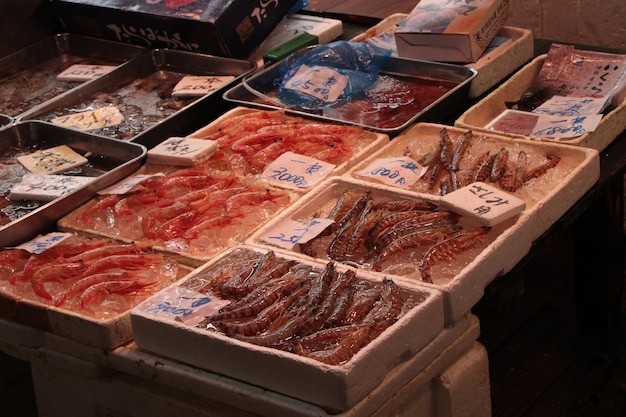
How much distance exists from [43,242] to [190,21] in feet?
A: 4.89

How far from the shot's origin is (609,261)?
12.5 ft

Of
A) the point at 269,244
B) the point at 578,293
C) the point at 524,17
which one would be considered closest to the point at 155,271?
the point at 269,244

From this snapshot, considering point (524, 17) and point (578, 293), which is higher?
point (524, 17)

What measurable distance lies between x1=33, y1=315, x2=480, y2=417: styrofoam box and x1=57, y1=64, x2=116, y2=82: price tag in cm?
188

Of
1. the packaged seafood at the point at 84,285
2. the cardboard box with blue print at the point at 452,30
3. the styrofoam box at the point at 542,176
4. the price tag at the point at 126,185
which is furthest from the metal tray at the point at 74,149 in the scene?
the cardboard box with blue print at the point at 452,30

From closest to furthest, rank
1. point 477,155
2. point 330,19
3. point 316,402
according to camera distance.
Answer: point 316,402 → point 477,155 → point 330,19

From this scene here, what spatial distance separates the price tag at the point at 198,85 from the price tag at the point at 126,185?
774 millimetres

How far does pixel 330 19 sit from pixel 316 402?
279cm

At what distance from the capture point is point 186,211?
289 centimetres

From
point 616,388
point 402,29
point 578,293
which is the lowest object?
point 616,388

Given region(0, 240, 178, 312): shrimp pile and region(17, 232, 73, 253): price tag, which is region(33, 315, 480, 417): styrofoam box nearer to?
region(0, 240, 178, 312): shrimp pile

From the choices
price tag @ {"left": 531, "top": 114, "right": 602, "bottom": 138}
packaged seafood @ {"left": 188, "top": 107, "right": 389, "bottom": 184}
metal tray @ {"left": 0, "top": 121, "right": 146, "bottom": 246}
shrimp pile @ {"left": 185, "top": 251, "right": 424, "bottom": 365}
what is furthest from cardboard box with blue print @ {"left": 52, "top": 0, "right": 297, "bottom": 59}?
shrimp pile @ {"left": 185, "top": 251, "right": 424, "bottom": 365}

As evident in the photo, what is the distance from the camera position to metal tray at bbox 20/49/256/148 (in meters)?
3.51

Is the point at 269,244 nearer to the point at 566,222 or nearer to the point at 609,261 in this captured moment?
the point at 566,222
